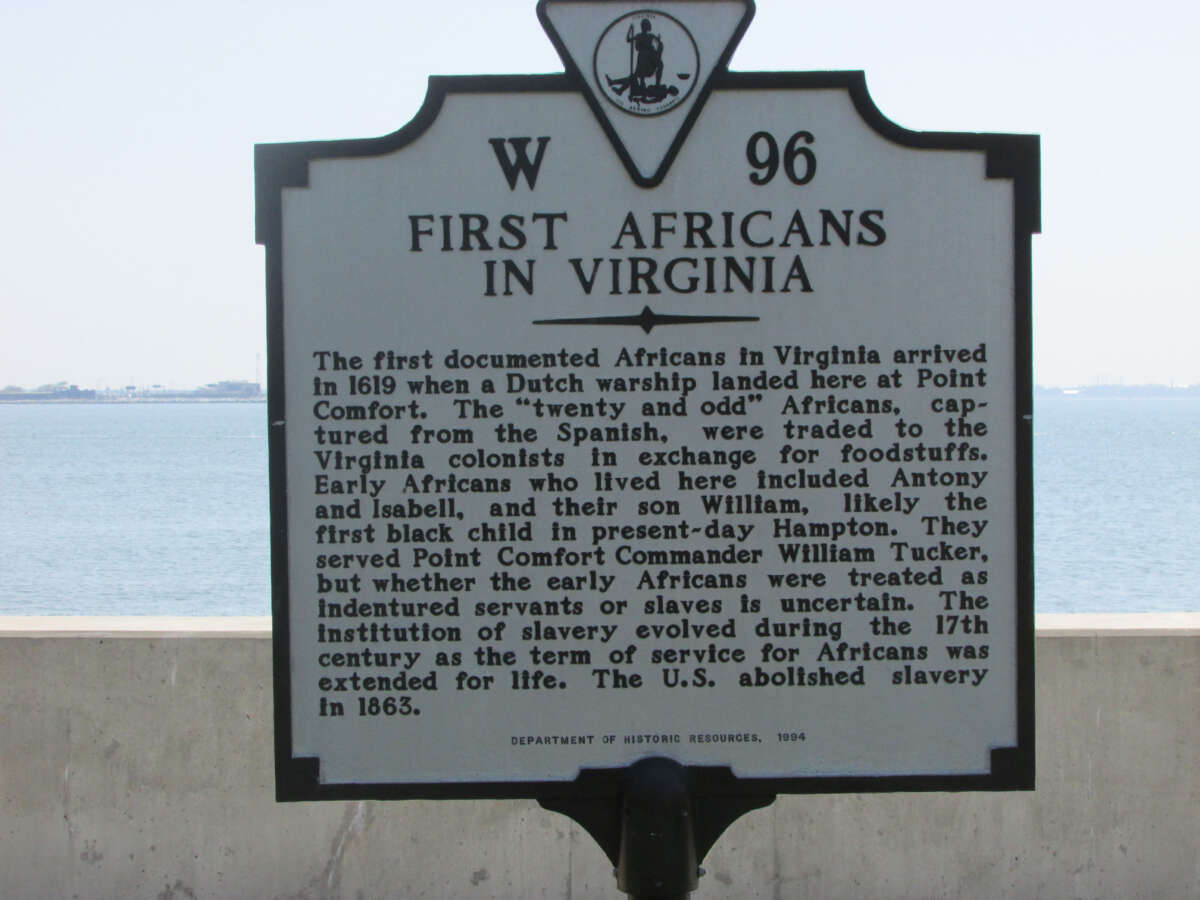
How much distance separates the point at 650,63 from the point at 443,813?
3314mm

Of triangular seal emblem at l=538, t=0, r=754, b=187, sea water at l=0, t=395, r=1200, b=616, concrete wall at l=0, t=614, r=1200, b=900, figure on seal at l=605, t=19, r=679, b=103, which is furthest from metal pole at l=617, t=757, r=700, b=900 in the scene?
sea water at l=0, t=395, r=1200, b=616

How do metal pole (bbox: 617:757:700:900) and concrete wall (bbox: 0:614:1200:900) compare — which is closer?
metal pole (bbox: 617:757:700:900)

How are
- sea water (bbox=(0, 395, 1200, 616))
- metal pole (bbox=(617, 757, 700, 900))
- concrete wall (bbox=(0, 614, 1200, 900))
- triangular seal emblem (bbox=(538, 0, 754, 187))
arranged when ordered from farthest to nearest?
sea water (bbox=(0, 395, 1200, 616)) < concrete wall (bbox=(0, 614, 1200, 900)) < triangular seal emblem (bbox=(538, 0, 754, 187)) < metal pole (bbox=(617, 757, 700, 900))

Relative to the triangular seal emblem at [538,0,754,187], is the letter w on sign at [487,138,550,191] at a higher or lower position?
lower

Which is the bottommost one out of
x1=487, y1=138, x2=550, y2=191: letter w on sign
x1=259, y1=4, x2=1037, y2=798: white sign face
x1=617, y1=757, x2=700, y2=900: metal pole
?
x1=617, y1=757, x2=700, y2=900: metal pole

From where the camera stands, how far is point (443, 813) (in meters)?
5.44

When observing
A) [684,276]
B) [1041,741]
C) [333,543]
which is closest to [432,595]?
[333,543]

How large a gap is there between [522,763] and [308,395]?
1.08 m

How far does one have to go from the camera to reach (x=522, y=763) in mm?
3363

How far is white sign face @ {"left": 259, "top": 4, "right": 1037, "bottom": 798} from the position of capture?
3324 millimetres

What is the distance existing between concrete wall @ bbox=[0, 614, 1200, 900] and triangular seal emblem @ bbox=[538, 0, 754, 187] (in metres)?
2.89

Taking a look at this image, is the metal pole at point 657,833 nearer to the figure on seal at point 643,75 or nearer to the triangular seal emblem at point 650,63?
the triangular seal emblem at point 650,63

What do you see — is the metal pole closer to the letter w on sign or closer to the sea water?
the letter w on sign

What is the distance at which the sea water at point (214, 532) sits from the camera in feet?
116
